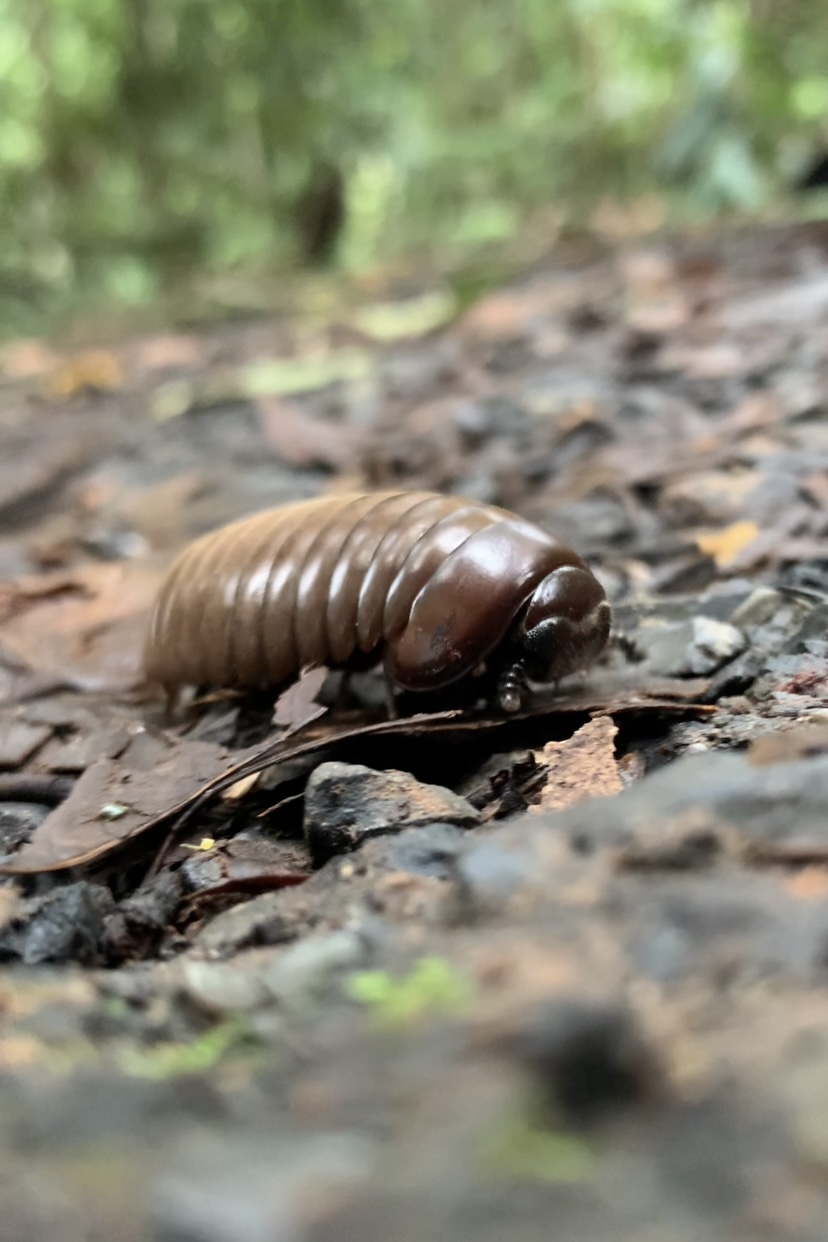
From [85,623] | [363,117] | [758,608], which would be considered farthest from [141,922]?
[363,117]

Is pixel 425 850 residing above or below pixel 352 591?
below

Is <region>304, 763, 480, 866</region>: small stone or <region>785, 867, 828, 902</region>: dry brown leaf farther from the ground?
<region>785, 867, 828, 902</region>: dry brown leaf

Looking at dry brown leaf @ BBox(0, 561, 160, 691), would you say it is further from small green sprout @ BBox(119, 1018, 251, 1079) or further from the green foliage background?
the green foliage background

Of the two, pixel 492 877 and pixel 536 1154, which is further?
pixel 492 877

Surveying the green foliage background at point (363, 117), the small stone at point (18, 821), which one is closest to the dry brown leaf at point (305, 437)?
the small stone at point (18, 821)

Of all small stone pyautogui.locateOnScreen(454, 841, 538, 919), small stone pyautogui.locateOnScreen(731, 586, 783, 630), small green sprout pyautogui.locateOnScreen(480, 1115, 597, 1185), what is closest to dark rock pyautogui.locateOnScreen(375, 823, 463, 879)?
small stone pyautogui.locateOnScreen(454, 841, 538, 919)

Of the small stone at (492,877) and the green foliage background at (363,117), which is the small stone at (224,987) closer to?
the small stone at (492,877)

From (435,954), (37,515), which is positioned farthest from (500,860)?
(37,515)

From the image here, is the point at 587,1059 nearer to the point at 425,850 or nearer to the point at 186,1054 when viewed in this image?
the point at 186,1054
